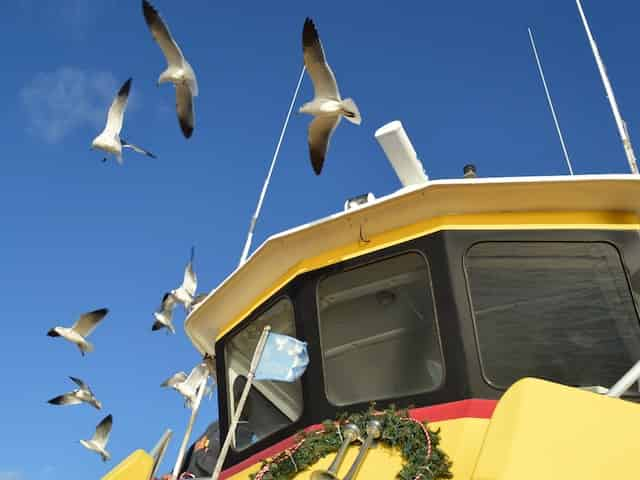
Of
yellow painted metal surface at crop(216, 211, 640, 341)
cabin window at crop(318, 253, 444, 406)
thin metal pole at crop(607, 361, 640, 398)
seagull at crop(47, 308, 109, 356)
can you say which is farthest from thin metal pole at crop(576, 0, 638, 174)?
seagull at crop(47, 308, 109, 356)

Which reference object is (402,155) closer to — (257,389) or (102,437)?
(257,389)

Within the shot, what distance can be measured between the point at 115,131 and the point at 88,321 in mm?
5076

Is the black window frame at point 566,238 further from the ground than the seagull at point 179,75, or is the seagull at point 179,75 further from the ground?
the seagull at point 179,75

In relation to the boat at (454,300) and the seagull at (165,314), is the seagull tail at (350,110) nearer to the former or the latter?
the boat at (454,300)

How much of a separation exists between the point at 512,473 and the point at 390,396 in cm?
220

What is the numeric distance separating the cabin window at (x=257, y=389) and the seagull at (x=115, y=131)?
4997 millimetres

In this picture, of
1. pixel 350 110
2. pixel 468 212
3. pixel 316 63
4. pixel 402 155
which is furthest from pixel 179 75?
pixel 468 212

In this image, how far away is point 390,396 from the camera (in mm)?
4879

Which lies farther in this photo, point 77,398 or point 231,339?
point 77,398

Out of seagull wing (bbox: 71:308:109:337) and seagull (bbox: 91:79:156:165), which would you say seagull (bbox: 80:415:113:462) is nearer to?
seagull wing (bbox: 71:308:109:337)

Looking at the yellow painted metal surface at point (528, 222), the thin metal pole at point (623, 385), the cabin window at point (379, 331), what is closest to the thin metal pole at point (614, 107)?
the yellow painted metal surface at point (528, 222)

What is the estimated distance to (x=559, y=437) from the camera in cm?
284

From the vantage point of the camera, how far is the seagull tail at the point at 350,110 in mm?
6793

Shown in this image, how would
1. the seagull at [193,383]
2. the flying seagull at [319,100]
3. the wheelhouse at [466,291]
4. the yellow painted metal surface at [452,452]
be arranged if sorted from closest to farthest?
1. the yellow painted metal surface at [452,452]
2. the wheelhouse at [466,291]
3. the seagull at [193,383]
4. the flying seagull at [319,100]
